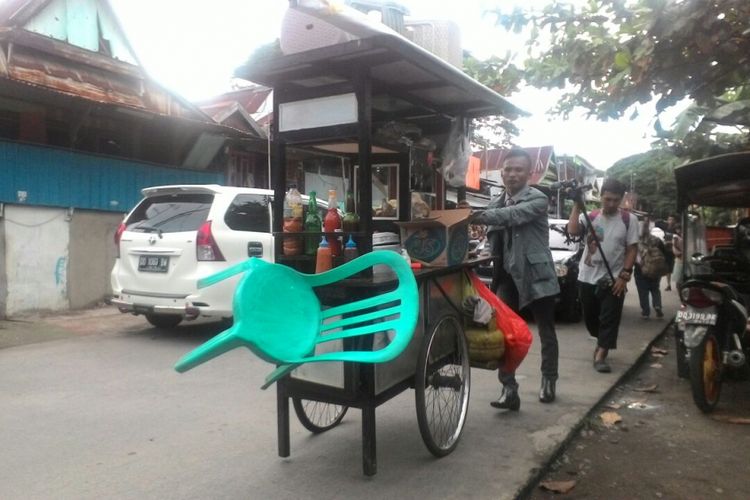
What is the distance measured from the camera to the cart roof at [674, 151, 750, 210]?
5.19 meters

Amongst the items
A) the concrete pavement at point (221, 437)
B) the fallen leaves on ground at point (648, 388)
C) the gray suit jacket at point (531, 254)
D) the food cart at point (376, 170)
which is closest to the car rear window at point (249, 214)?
the concrete pavement at point (221, 437)

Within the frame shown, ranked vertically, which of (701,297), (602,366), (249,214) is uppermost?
(249,214)

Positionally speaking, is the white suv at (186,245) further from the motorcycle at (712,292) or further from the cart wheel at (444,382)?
the motorcycle at (712,292)

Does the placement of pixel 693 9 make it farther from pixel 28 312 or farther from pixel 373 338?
pixel 28 312

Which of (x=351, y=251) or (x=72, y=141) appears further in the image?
(x=72, y=141)

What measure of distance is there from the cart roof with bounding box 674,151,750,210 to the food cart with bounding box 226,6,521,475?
224 centimetres

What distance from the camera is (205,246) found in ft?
21.9

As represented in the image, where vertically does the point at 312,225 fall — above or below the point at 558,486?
above

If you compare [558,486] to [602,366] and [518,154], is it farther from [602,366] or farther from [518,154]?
[602,366]

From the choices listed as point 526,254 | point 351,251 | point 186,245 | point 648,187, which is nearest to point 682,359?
point 526,254

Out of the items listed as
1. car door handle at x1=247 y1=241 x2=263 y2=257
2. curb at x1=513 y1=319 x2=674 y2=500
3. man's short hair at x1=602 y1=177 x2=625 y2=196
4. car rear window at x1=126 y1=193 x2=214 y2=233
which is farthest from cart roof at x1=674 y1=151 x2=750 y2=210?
car rear window at x1=126 y1=193 x2=214 y2=233

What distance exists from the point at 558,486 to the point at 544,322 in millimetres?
1420

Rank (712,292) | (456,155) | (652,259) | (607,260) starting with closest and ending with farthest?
1. (456,155)
2. (712,292)
3. (607,260)
4. (652,259)

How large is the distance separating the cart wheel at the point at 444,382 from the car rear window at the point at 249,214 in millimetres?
3922
